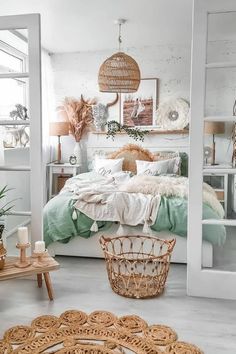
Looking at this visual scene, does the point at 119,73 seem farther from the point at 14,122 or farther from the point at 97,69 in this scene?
the point at 97,69

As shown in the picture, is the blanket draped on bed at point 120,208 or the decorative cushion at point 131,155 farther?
the decorative cushion at point 131,155

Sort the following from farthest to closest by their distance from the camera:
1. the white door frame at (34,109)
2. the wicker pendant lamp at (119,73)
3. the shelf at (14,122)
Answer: the wicker pendant lamp at (119,73) < the shelf at (14,122) < the white door frame at (34,109)

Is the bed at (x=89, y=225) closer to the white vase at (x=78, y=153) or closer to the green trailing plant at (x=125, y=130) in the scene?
the green trailing plant at (x=125, y=130)

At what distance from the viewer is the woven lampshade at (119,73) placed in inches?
174

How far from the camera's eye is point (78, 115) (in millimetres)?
6219

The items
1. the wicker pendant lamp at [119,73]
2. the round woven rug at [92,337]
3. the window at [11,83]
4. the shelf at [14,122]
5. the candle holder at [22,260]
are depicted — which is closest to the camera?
the round woven rug at [92,337]

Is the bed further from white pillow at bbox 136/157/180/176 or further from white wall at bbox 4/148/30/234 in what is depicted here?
white pillow at bbox 136/157/180/176

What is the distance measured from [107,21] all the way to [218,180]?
255 cm

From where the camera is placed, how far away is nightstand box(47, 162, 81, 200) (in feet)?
19.8

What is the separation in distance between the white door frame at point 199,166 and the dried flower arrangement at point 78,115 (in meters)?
3.55

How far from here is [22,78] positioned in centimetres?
317

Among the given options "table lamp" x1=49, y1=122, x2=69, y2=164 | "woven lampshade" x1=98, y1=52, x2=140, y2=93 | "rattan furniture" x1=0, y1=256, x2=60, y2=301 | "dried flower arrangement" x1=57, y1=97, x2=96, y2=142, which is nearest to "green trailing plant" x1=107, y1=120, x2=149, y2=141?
"dried flower arrangement" x1=57, y1=97, x2=96, y2=142

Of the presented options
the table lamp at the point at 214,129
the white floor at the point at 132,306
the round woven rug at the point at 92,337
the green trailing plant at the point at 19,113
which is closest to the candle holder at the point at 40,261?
the white floor at the point at 132,306

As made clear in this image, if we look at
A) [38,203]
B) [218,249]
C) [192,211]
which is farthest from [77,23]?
[218,249]
